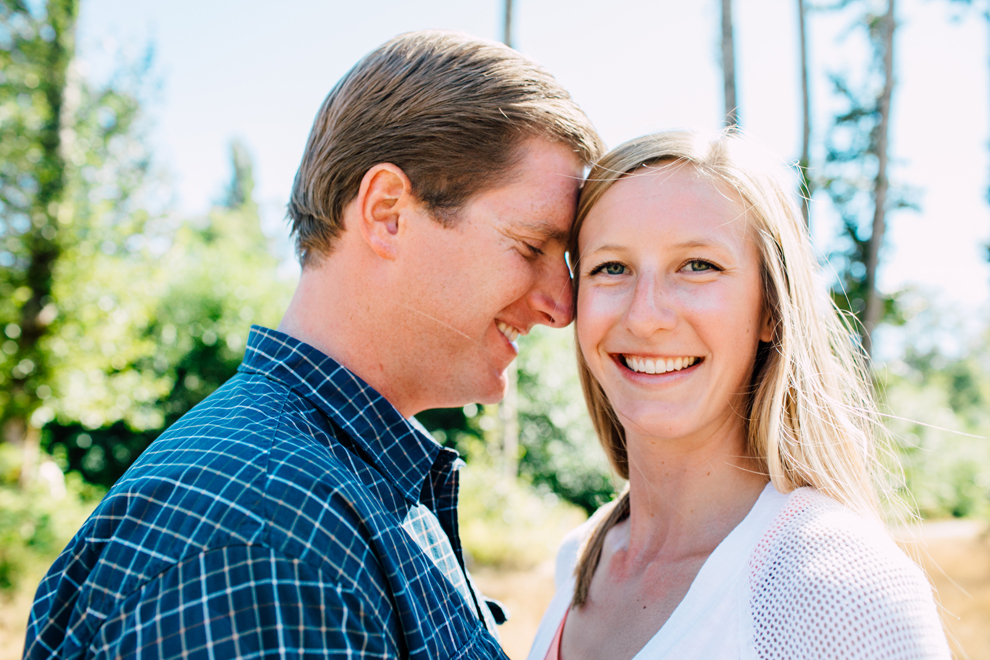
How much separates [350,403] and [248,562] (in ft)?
2.07

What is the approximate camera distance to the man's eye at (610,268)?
7.02 ft

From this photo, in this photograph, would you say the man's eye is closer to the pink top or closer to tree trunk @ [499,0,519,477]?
the pink top

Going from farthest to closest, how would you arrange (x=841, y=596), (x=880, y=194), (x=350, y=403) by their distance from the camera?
(x=880, y=194)
(x=350, y=403)
(x=841, y=596)

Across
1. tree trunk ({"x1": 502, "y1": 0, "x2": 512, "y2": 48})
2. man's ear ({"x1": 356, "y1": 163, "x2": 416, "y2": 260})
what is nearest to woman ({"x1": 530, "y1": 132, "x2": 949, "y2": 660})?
man's ear ({"x1": 356, "y1": 163, "x2": 416, "y2": 260})

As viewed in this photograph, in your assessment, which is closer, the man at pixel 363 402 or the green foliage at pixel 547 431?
the man at pixel 363 402

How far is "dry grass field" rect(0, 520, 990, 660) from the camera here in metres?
6.00

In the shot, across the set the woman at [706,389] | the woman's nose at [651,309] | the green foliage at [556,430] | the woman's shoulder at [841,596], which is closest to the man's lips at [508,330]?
the woman at [706,389]

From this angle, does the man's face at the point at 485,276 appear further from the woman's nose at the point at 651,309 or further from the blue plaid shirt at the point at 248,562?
the blue plaid shirt at the point at 248,562

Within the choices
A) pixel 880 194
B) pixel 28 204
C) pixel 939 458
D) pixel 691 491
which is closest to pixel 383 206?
pixel 691 491

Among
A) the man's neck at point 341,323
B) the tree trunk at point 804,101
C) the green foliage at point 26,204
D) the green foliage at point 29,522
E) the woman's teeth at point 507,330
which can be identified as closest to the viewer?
the man's neck at point 341,323

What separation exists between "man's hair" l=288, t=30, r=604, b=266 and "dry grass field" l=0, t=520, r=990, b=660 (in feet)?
14.1

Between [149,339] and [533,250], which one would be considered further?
[149,339]

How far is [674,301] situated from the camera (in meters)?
1.94

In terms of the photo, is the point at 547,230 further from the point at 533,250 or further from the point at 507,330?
the point at 507,330
